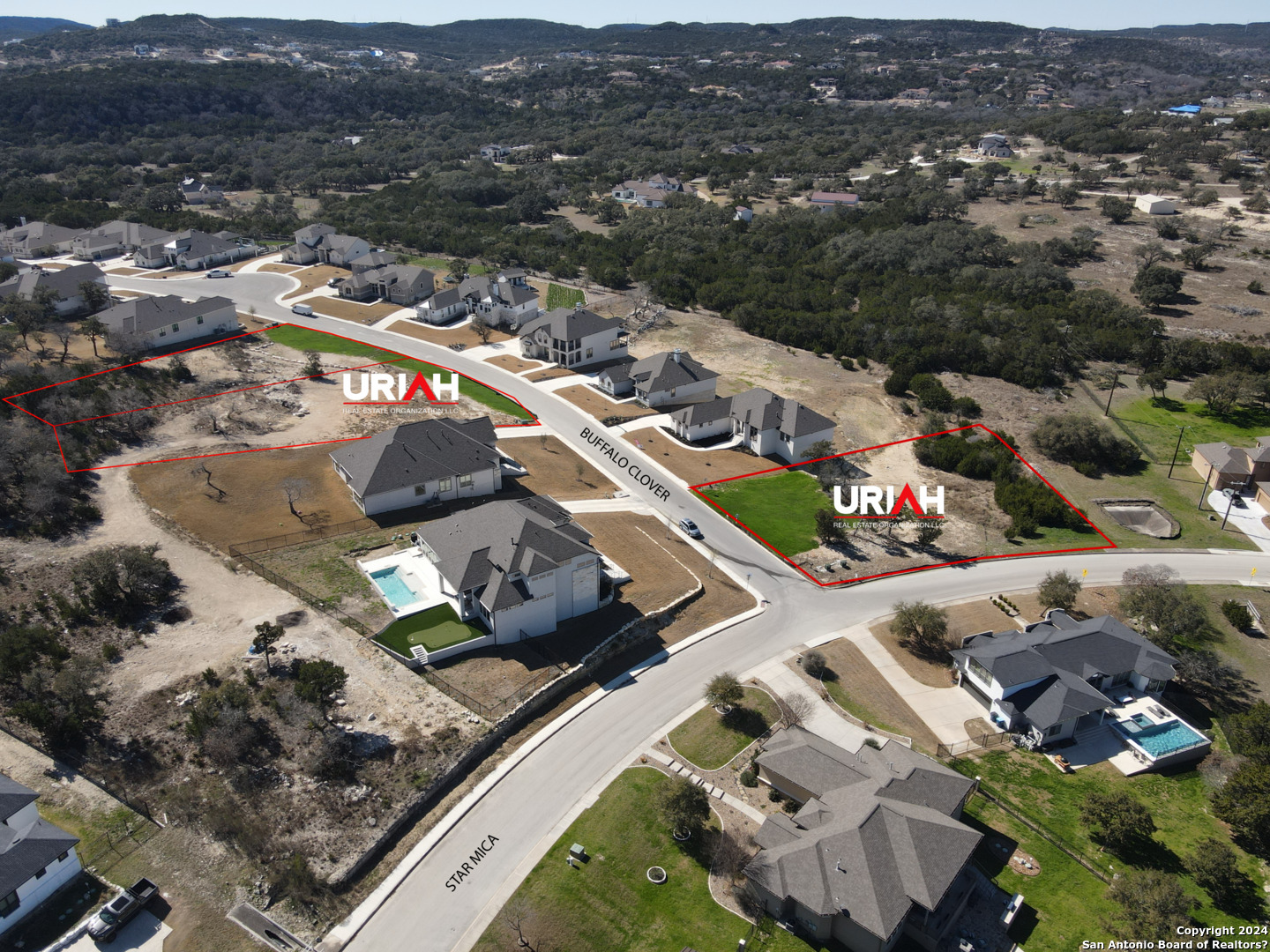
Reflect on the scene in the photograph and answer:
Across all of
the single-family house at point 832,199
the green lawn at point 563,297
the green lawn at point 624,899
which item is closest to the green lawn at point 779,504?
the green lawn at point 624,899

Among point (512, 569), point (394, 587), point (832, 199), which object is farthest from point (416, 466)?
point (832, 199)

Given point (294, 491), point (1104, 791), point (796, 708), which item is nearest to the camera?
point (1104, 791)

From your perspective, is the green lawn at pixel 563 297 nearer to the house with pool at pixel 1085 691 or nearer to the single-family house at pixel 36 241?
the single-family house at pixel 36 241

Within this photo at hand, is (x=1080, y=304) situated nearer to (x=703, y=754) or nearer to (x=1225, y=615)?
(x=1225, y=615)

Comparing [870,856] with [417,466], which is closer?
[870,856]

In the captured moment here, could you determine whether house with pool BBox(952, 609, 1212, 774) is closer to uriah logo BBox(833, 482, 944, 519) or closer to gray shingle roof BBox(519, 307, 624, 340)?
uriah logo BBox(833, 482, 944, 519)

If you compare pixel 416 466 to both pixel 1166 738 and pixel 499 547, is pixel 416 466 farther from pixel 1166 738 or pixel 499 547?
pixel 1166 738

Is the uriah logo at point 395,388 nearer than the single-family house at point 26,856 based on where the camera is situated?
No
